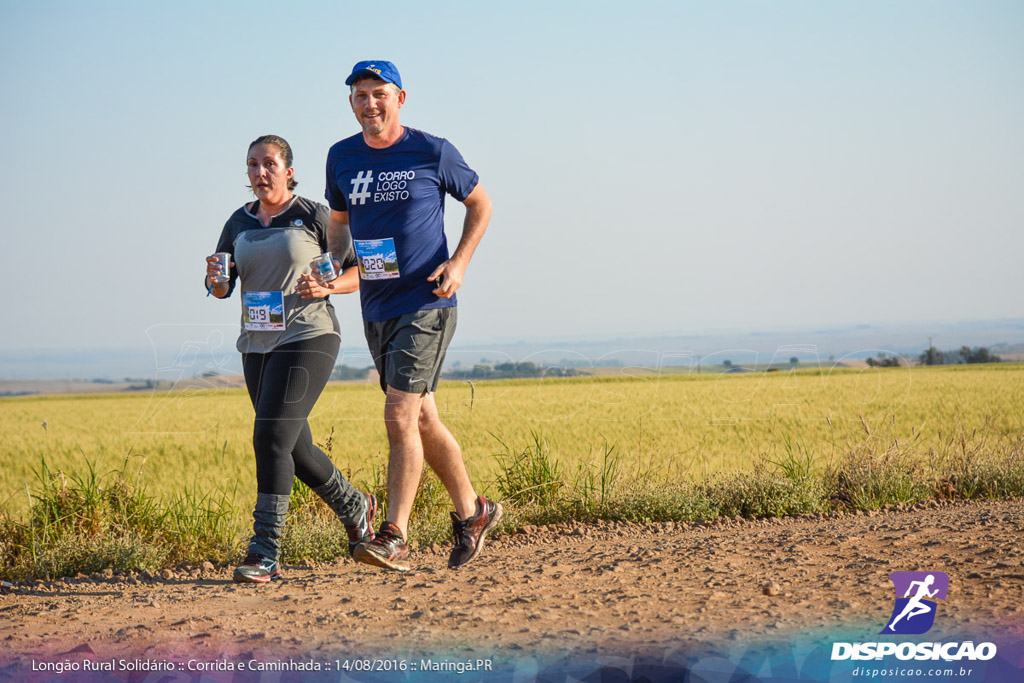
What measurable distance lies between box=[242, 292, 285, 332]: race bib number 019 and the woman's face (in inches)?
21.5

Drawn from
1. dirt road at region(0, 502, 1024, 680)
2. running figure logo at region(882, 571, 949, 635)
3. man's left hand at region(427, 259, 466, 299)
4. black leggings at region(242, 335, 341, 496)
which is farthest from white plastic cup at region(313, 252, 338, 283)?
running figure logo at region(882, 571, 949, 635)

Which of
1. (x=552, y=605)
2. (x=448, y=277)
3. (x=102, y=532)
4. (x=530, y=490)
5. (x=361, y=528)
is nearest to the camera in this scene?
(x=552, y=605)

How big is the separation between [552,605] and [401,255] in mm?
1809

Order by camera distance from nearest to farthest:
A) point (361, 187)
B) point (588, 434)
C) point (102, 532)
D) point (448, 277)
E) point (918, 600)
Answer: point (918, 600) < point (448, 277) < point (361, 187) < point (102, 532) < point (588, 434)

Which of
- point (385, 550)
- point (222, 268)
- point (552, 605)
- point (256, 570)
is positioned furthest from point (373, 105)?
point (552, 605)

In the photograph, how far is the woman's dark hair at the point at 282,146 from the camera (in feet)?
15.2

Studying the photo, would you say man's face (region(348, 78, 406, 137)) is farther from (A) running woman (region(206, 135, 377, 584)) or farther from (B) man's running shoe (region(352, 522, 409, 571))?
(B) man's running shoe (region(352, 522, 409, 571))

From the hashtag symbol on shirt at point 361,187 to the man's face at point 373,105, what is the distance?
0.20 m

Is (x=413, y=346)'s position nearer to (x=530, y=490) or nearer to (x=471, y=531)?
(x=471, y=531)

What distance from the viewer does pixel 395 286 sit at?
4.31m

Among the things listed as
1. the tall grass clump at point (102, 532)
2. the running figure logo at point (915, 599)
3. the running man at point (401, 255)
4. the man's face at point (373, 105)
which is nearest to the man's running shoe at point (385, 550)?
the running man at point (401, 255)

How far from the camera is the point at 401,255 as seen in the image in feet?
14.0

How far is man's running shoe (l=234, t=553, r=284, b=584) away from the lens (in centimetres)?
432

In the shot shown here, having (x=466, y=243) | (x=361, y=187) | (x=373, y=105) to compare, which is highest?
(x=373, y=105)
